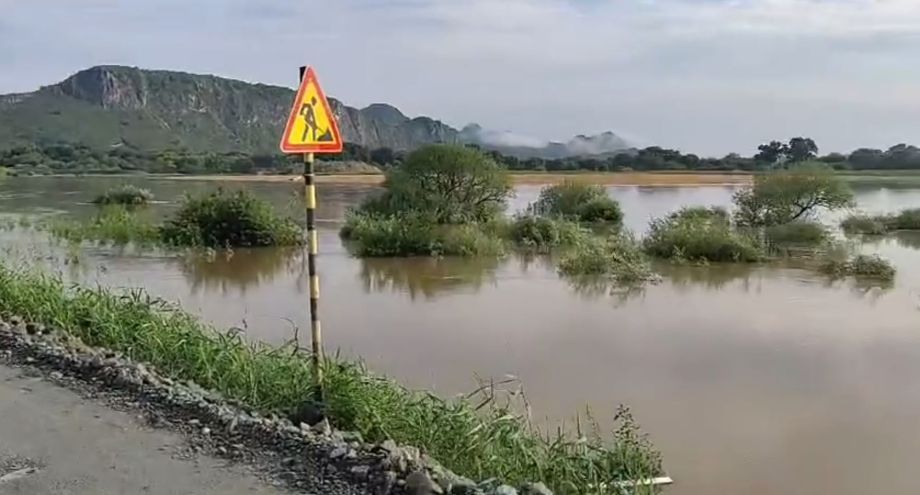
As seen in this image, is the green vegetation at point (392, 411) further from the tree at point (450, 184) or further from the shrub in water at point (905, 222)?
the shrub in water at point (905, 222)

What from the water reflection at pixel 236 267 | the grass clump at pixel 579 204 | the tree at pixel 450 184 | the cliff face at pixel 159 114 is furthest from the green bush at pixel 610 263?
the cliff face at pixel 159 114

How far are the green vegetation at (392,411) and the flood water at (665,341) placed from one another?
3.74ft

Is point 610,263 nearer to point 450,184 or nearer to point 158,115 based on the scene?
point 450,184

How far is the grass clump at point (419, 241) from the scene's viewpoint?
974 inches

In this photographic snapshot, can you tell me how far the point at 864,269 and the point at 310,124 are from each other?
717 inches

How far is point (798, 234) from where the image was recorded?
27.6 metres

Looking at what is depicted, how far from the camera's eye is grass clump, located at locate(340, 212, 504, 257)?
24.8m

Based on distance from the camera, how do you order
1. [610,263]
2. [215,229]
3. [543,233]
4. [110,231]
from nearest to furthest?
[610,263] < [215,229] < [110,231] < [543,233]

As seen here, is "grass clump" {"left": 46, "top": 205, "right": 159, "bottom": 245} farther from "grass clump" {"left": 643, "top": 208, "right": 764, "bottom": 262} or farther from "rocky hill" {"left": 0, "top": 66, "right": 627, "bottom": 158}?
"rocky hill" {"left": 0, "top": 66, "right": 627, "bottom": 158}

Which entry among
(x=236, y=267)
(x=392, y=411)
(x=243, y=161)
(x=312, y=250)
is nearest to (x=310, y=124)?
(x=312, y=250)

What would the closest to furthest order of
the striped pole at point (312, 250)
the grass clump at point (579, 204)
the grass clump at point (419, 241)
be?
the striped pole at point (312, 250)
the grass clump at point (419, 241)
the grass clump at point (579, 204)

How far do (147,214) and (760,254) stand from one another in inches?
852

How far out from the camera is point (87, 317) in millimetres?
9375

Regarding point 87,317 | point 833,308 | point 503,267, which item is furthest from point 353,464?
point 503,267
